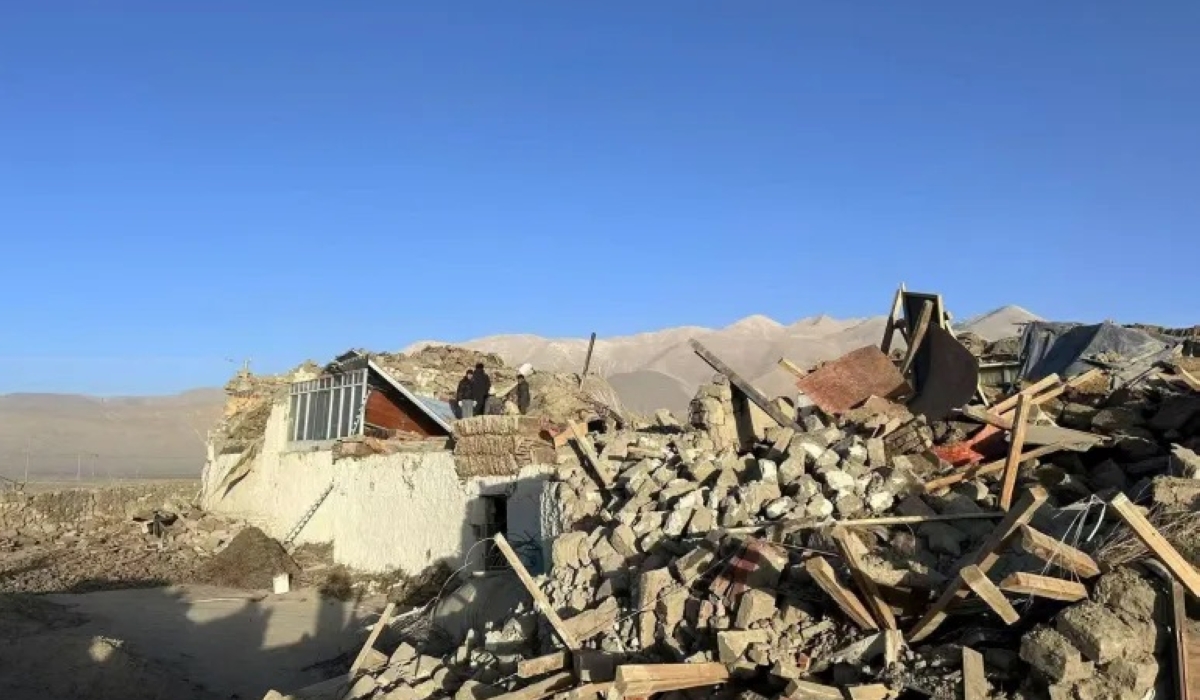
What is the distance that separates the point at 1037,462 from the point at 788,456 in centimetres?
263

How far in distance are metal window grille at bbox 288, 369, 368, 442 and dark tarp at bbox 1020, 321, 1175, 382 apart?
12.6 meters

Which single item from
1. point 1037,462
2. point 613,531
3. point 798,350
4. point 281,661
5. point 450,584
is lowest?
point 281,661

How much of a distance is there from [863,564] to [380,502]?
11.3 metres

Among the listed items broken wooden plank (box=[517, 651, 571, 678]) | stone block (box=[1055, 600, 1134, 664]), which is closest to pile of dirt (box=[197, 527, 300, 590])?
broken wooden plank (box=[517, 651, 571, 678])

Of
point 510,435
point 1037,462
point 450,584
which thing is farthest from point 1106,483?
point 450,584

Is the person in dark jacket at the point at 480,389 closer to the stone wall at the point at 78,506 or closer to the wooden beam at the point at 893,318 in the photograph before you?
the wooden beam at the point at 893,318

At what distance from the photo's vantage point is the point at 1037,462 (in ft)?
30.7

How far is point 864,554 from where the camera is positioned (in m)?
6.71

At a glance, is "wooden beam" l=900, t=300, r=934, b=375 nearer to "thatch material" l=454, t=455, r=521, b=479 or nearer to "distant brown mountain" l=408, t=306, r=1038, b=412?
"thatch material" l=454, t=455, r=521, b=479

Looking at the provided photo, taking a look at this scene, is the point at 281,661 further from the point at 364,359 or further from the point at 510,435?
the point at 364,359

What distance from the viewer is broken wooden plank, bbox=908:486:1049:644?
5.50 meters

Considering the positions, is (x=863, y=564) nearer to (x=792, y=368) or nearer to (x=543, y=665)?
(x=543, y=665)

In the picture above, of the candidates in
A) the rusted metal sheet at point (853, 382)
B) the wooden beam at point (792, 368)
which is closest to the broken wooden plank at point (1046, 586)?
the rusted metal sheet at point (853, 382)

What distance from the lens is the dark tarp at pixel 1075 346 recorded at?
13938 millimetres
